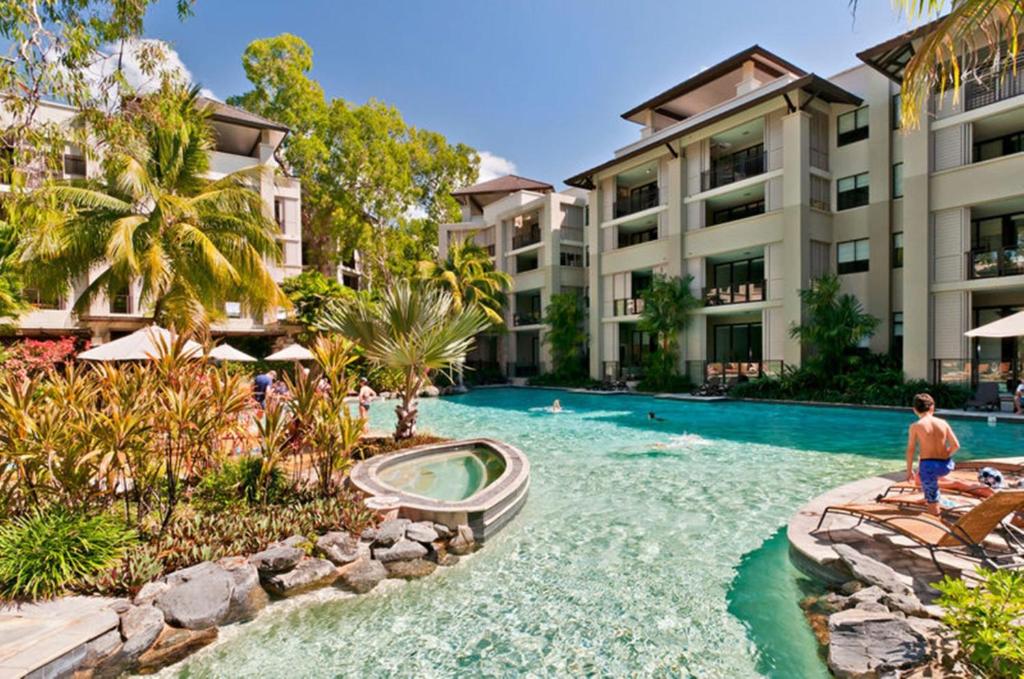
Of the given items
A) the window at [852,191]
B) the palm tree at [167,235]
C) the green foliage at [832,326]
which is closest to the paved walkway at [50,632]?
the palm tree at [167,235]

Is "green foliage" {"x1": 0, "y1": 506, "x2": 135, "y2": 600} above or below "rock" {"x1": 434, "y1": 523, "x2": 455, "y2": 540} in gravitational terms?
above

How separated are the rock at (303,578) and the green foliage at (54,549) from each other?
1.54 metres

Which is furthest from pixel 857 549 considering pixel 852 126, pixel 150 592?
pixel 852 126

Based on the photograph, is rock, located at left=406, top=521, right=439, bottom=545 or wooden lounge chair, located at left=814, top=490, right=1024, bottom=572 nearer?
wooden lounge chair, located at left=814, top=490, right=1024, bottom=572

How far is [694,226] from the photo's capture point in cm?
2727

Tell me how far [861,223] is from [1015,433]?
37.4ft

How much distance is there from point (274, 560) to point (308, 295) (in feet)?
82.7

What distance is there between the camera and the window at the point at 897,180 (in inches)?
849

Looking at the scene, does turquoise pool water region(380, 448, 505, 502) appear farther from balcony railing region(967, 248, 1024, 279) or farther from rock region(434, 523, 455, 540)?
balcony railing region(967, 248, 1024, 279)

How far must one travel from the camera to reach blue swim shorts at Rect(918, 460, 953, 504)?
601 centimetres

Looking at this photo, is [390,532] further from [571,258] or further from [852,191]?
[571,258]

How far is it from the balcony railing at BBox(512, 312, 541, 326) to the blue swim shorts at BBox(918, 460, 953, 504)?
30218mm

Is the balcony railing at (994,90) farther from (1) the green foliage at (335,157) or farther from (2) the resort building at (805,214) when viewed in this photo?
(1) the green foliage at (335,157)

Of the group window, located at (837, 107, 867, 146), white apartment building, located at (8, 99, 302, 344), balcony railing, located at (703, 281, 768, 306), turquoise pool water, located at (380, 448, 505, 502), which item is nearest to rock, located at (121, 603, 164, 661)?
turquoise pool water, located at (380, 448, 505, 502)
